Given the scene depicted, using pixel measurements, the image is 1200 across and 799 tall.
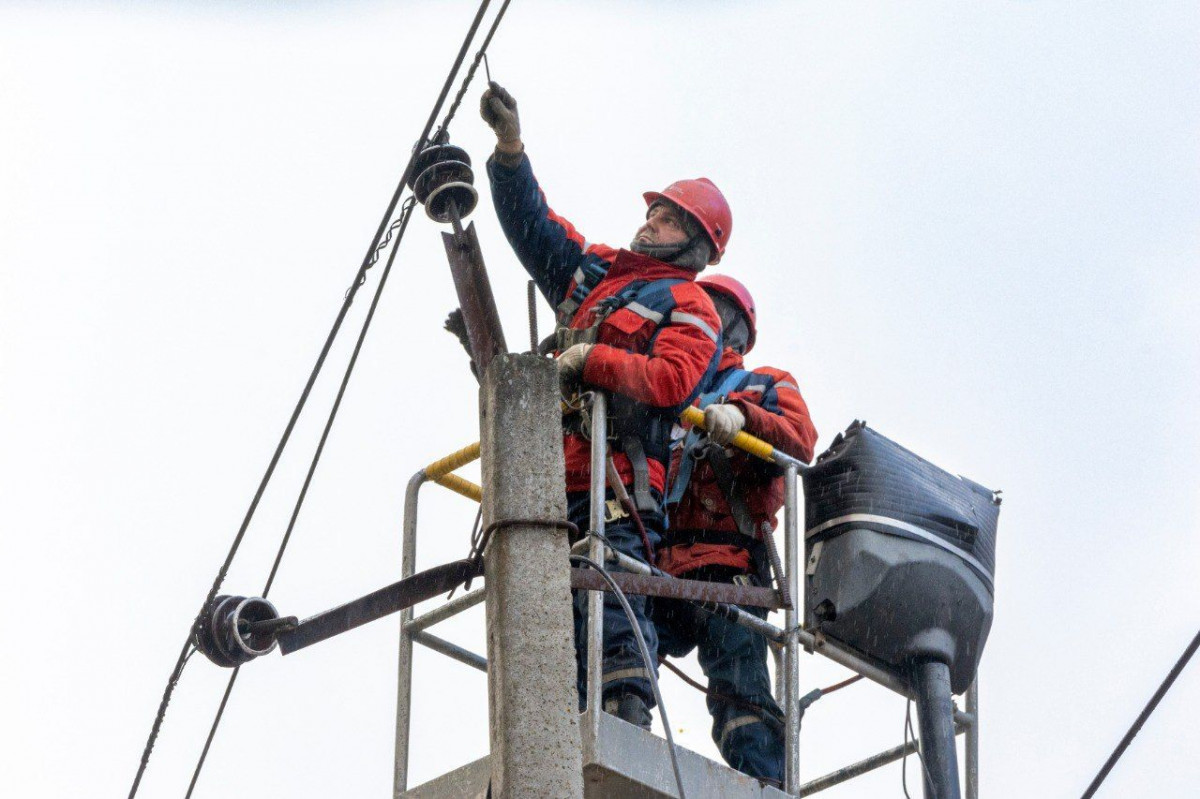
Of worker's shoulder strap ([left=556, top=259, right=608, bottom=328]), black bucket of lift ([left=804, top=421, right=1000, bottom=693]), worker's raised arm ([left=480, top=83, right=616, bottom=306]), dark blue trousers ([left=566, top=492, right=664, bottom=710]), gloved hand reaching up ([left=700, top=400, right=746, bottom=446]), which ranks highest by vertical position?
worker's raised arm ([left=480, top=83, right=616, bottom=306])

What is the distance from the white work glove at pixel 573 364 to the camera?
23.3ft

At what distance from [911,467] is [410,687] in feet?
6.59

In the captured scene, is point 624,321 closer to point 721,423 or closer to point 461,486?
point 721,423

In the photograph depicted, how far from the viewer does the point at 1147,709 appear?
6500 mm

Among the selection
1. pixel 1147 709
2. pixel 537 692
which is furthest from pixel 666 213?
pixel 537 692

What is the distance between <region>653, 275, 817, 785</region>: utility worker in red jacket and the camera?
286 inches

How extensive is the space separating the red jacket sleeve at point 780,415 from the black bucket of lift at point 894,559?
0.62ft

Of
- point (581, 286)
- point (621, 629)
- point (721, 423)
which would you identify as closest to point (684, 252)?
point (581, 286)

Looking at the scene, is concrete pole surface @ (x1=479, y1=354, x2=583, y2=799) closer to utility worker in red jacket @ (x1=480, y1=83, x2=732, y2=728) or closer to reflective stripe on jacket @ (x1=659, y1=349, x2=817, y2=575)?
utility worker in red jacket @ (x1=480, y1=83, x2=732, y2=728)

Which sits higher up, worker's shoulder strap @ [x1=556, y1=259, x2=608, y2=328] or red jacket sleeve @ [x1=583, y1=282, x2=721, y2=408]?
worker's shoulder strap @ [x1=556, y1=259, x2=608, y2=328]

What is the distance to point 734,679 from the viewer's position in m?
7.34

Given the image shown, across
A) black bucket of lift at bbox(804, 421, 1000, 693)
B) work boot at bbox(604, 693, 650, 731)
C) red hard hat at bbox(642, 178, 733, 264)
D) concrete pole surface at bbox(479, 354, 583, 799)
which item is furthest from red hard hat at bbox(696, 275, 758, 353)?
concrete pole surface at bbox(479, 354, 583, 799)

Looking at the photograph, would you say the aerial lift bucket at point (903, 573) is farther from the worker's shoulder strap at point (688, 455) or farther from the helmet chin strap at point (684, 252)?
the helmet chin strap at point (684, 252)

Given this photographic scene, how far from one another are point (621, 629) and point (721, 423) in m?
0.98
